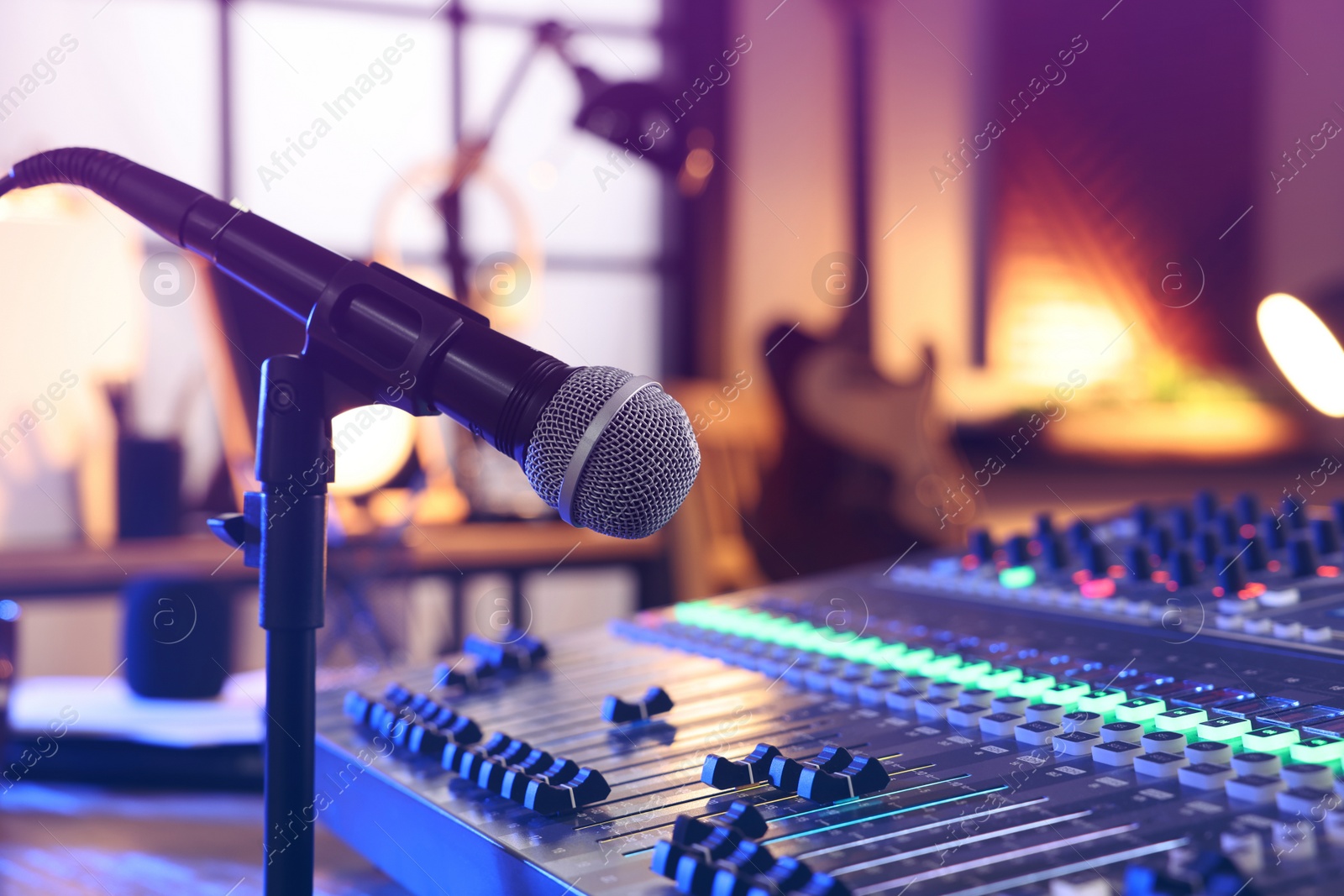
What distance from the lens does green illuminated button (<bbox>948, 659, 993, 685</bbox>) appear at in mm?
639

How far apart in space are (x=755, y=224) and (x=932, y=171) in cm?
77

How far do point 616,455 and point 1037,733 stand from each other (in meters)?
0.24

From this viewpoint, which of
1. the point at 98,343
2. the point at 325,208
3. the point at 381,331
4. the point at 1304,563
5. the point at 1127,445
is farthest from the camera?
the point at 1127,445

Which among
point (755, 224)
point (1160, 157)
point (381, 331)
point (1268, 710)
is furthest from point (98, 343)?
point (1160, 157)

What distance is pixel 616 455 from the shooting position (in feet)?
1.44

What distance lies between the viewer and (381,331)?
483mm

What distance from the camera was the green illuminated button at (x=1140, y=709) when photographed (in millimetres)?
532

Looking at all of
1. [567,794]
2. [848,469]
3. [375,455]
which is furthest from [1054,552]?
[848,469]

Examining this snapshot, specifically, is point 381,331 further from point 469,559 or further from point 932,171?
point 932,171

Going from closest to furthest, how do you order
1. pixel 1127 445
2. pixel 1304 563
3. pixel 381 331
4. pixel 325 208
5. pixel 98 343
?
pixel 381 331
pixel 1304 563
pixel 98 343
pixel 325 208
pixel 1127 445

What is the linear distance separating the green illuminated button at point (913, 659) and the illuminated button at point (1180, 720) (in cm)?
17

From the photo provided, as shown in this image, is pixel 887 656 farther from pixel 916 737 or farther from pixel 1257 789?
pixel 1257 789

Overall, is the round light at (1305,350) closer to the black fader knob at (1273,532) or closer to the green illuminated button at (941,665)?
the black fader knob at (1273,532)

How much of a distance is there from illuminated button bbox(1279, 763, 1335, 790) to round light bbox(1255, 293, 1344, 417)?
37 centimetres
